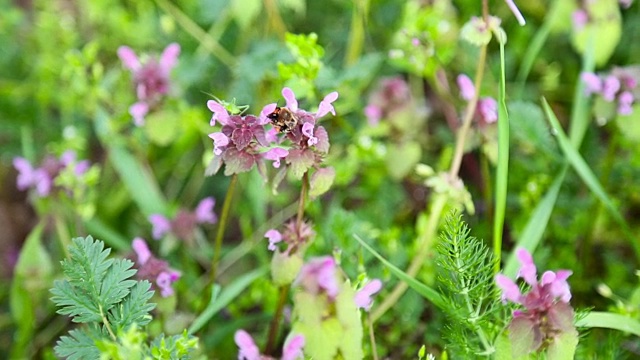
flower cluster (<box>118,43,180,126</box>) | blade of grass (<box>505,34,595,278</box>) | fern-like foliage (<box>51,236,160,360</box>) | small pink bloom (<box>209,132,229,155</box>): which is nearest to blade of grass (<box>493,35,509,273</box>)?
blade of grass (<box>505,34,595,278</box>)

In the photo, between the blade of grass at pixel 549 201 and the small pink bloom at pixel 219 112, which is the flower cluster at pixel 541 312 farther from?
the small pink bloom at pixel 219 112

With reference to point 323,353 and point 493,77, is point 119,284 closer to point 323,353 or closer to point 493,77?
point 323,353

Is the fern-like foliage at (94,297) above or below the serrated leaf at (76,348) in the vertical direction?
above

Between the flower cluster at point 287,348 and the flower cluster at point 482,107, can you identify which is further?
the flower cluster at point 482,107

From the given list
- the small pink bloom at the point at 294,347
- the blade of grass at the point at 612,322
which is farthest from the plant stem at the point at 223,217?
the blade of grass at the point at 612,322

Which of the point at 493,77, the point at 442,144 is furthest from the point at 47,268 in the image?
the point at 493,77

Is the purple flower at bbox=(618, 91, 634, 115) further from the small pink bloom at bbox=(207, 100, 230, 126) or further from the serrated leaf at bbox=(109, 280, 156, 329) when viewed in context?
the serrated leaf at bbox=(109, 280, 156, 329)

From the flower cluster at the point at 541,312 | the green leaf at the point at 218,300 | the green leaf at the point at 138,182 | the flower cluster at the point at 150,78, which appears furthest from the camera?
the green leaf at the point at 138,182

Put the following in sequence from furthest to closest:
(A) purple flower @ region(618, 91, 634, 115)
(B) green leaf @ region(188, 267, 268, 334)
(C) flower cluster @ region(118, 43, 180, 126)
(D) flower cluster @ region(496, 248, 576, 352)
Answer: (C) flower cluster @ region(118, 43, 180, 126), (A) purple flower @ region(618, 91, 634, 115), (B) green leaf @ region(188, 267, 268, 334), (D) flower cluster @ region(496, 248, 576, 352)
